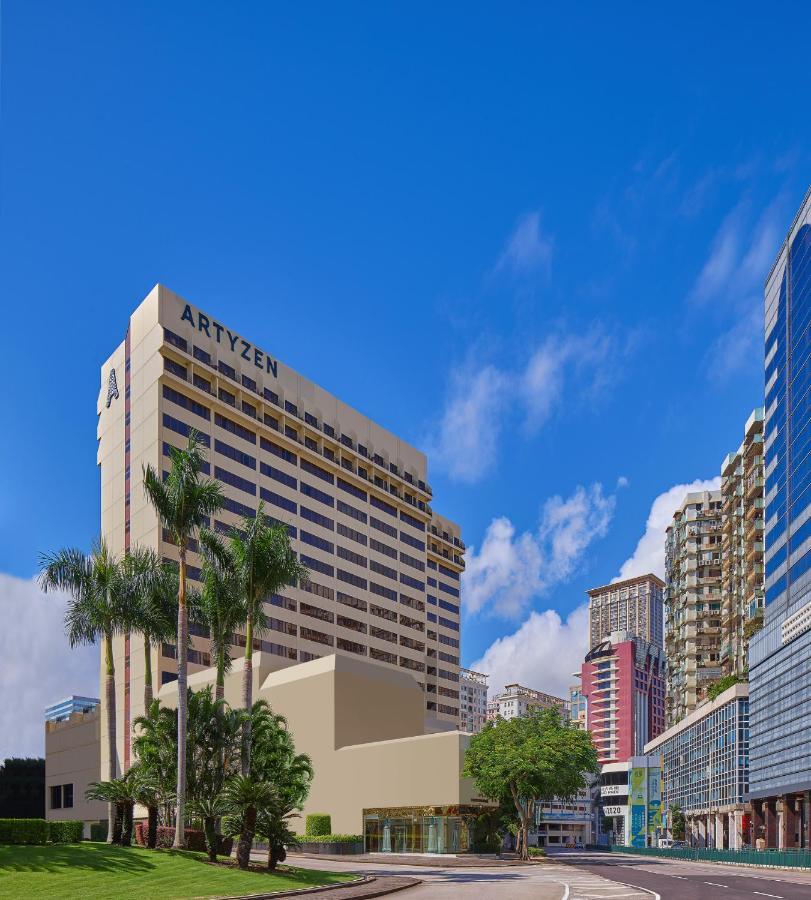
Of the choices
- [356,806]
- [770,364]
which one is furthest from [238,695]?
[770,364]

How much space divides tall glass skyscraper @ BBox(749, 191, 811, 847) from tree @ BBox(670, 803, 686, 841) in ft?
121

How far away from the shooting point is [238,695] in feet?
321

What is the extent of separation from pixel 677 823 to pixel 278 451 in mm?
78086

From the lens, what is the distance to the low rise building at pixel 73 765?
113500 mm

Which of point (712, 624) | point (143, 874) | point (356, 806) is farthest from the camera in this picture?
point (712, 624)

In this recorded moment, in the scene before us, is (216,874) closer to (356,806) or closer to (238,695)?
(356,806)

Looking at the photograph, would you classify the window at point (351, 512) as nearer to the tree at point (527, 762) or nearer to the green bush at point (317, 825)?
the green bush at point (317, 825)

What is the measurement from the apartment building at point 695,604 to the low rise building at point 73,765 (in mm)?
89848

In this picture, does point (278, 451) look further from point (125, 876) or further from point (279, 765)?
point (125, 876)

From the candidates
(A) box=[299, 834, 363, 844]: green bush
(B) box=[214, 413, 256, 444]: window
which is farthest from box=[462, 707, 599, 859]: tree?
(B) box=[214, 413, 256, 444]: window

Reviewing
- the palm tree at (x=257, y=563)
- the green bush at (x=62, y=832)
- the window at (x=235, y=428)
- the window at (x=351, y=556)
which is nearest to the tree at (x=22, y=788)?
the window at (x=351, y=556)

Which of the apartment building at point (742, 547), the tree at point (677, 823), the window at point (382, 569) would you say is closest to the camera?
the apartment building at point (742, 547)

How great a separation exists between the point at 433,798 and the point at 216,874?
40.1 meters

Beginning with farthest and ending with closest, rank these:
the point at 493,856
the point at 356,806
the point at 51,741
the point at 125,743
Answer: the point at 51,741, the point at 125,743, the point at 356,806, the point at 493,856
